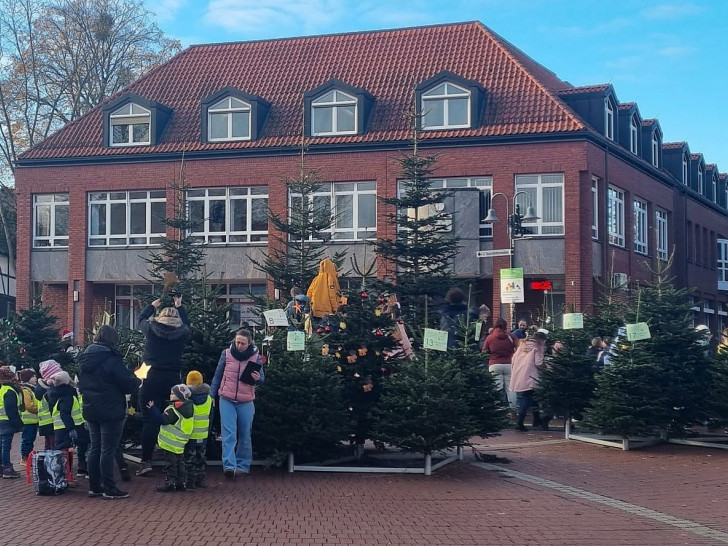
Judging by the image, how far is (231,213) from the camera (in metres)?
37.0

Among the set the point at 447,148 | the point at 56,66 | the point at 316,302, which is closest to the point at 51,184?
the point at 56,66

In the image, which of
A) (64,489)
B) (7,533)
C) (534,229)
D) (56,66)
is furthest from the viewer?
(56,66)

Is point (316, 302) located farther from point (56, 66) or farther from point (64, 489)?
point (56, 66)

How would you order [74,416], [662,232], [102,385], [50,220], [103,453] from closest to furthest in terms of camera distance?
1. [103,453]
2. [102,385]
3. [74,416]
4. [50,220]
5. [662,232]

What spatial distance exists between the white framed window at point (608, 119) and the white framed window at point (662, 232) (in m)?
5.76

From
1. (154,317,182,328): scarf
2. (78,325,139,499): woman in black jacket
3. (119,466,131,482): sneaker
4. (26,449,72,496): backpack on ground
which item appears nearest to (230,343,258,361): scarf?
(154,317,182,328): scarf

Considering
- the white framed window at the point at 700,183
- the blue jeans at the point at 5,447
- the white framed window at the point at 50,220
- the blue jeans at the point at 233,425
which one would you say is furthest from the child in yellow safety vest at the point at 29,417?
the white framed window at the point at 700,183

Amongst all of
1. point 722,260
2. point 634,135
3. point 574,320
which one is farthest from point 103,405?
point 722,260

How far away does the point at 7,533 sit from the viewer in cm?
903

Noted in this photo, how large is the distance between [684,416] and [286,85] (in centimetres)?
2601

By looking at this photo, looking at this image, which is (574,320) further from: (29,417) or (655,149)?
(655,149)

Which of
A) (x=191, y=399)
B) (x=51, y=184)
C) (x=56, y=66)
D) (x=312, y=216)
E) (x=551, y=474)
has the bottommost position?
(x=551, y=474)

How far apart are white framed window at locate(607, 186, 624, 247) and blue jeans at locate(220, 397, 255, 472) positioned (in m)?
25.8

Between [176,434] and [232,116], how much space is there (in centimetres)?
2737
